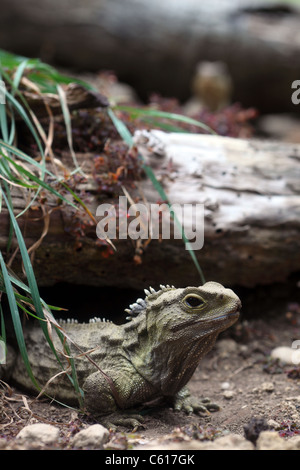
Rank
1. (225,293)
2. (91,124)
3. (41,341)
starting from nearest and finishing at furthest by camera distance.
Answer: (225,293) → (41,341) → (91,124)

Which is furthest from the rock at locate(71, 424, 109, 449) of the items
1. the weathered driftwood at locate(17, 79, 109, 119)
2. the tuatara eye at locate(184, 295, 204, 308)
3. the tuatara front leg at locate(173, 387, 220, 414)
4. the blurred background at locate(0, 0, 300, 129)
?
the blurred background at locate(0, 0, 300, 129)

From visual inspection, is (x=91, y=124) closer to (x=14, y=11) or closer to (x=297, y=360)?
(x=297, y=360)

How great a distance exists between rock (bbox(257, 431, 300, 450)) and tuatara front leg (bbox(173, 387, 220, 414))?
3.96 feet

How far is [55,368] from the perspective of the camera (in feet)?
12.8

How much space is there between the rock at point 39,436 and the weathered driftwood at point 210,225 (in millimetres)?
1692

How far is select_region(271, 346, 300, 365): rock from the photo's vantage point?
4706mm

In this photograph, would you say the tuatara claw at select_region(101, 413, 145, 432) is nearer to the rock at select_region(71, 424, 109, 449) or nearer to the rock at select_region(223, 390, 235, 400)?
the rock at select_region(71, 424, 109, 449)

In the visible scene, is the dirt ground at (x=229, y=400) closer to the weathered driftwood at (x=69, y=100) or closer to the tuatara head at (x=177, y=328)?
the tuatara head at (x=177, y=328)

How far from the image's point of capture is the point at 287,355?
4797 mm

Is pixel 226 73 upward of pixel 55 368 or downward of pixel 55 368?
upward

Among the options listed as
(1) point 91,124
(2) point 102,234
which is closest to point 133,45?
(1) point 91,124

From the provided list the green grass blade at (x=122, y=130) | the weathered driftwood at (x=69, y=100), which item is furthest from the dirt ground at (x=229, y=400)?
the weathered driftwood at (x=69, y=100)

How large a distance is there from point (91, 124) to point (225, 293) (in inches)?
91.0
